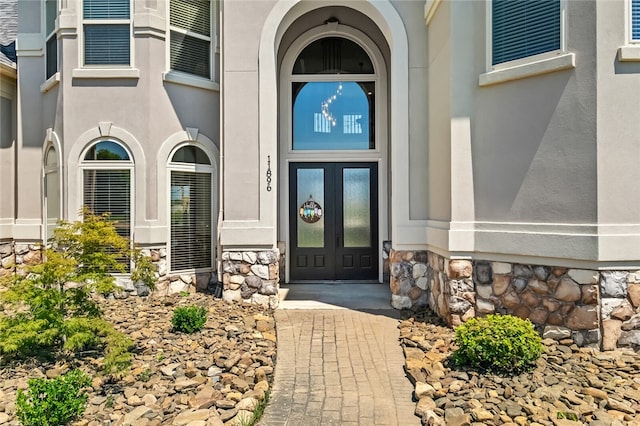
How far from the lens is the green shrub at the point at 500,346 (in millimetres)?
4152

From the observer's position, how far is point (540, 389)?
12.8 ft

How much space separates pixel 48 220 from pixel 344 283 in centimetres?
585

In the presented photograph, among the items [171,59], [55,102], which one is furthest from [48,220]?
[171,59]

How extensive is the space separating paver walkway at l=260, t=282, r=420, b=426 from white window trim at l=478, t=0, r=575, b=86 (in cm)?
361

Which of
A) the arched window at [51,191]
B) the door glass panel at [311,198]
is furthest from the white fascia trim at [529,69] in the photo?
the arched window at [51,191]

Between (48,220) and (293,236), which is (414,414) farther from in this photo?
(48,220)

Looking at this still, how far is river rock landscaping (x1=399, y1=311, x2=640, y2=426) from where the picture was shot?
11.5 ft

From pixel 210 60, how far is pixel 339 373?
6039 mm

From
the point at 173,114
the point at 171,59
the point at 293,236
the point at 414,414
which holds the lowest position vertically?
the point at 414,414

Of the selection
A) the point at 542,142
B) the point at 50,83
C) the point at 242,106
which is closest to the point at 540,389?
the point at 542,142

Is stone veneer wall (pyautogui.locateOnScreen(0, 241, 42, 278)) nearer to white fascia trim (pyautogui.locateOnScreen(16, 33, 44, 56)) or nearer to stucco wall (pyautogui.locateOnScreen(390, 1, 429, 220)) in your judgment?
white fascia trim (pyautogui.locateOnScreen(16, 33, 44, 56))

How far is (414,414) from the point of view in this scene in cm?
374

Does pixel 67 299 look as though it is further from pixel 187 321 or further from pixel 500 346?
pixel 500 346

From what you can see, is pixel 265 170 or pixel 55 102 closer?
pixel 265 170
